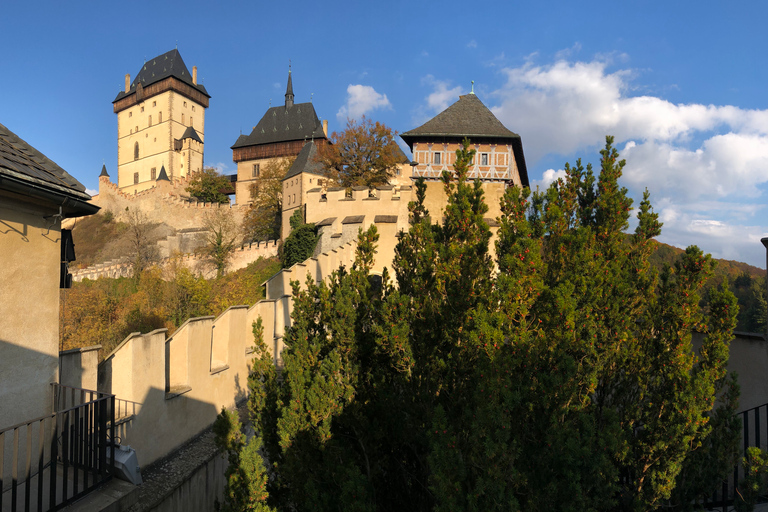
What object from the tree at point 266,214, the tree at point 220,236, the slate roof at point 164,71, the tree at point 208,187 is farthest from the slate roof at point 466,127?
the slate roof at point 164,71

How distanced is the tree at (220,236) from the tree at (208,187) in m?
8.50

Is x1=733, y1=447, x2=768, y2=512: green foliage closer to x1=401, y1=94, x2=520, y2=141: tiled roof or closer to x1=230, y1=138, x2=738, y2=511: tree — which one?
x1=230, y1=138, x2=738, y2=511: tree

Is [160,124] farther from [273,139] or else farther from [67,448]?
[67,448]

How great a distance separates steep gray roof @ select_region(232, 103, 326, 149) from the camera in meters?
53.0

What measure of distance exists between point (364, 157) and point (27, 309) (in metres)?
30.7

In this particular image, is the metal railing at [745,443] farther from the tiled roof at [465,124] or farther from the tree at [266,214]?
the tree at [266,214]

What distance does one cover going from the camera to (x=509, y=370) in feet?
12.2

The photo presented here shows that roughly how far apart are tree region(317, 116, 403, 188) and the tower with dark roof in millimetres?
16749

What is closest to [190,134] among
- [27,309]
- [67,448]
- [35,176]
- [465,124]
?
[465,124]

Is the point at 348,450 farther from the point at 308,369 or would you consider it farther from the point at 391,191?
the point at 391,191

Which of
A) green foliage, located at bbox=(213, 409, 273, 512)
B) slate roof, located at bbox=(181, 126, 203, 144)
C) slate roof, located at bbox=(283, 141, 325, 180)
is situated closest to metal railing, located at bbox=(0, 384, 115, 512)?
green foliage, located at bbox=(213, 409, 273, 512)

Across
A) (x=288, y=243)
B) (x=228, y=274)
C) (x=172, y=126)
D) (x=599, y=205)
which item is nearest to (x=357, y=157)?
(x=288, y=243)

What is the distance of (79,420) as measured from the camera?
462cm

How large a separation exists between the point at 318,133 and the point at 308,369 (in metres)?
49.2
